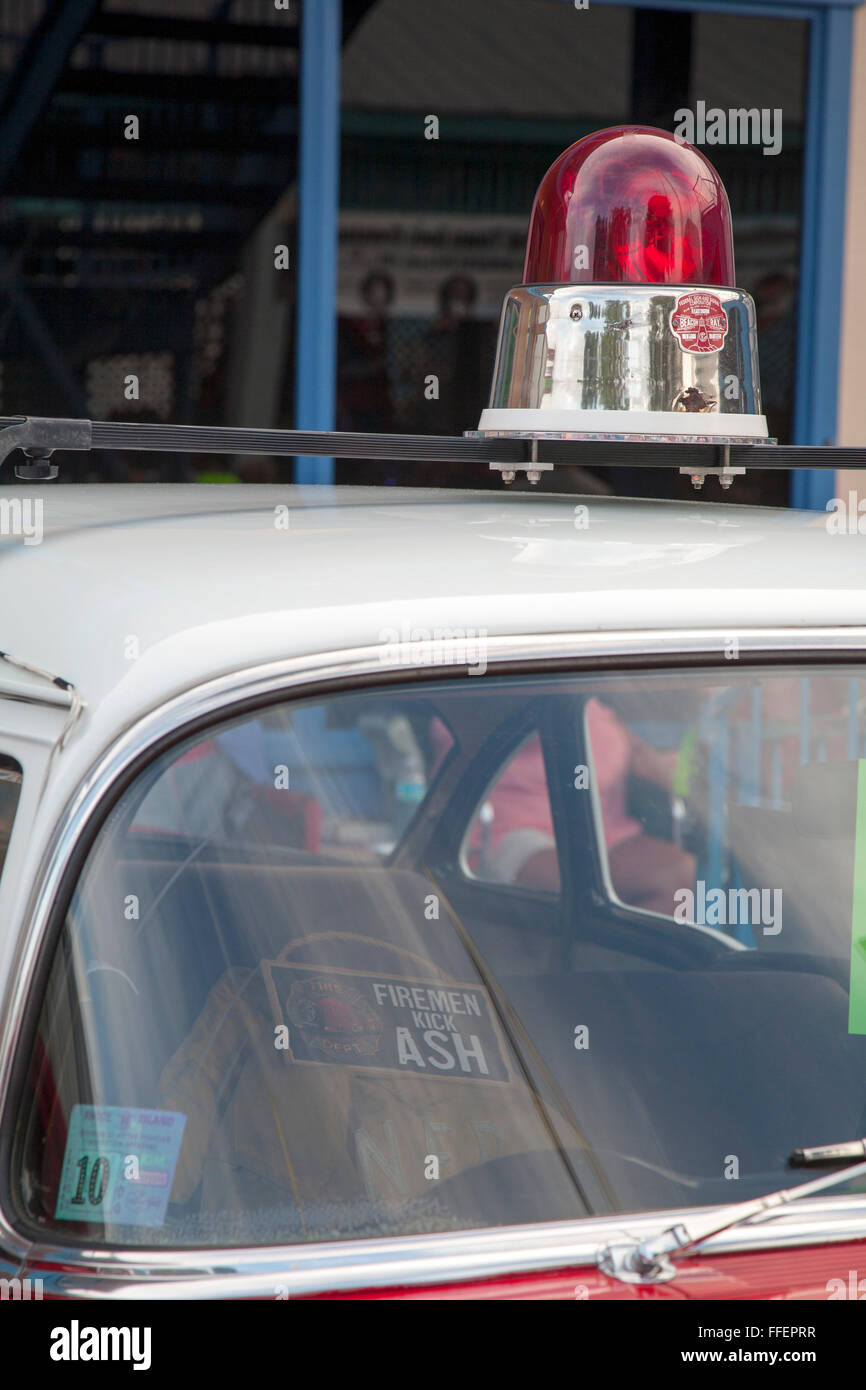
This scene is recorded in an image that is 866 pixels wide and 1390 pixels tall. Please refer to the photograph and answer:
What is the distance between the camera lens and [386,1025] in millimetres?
1242

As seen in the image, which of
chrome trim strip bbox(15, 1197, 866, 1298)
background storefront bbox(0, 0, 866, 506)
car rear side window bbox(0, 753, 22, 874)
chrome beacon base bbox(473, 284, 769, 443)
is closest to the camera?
chrome trim strip bbox(15, 1197, 866, 1298)

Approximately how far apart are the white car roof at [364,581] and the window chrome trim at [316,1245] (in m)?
0.02

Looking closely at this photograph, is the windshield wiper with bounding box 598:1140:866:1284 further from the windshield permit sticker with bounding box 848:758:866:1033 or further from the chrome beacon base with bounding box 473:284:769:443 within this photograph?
the chrome beacon base with bounding box 473:284:769:443

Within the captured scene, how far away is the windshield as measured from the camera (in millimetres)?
1138

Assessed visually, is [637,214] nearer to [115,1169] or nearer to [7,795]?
[7,795]

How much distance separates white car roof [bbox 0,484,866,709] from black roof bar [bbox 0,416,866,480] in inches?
2.7

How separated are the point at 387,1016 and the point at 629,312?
2.76 ft

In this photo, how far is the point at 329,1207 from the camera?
116cm

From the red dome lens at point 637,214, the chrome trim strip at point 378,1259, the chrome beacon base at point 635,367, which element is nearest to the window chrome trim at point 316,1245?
the chrome trim strip at point 378,1259

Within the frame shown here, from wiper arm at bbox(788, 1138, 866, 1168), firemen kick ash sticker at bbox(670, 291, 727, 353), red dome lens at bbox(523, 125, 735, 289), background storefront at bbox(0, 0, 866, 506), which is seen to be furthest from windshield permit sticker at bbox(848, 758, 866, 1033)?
background storefront at bbox(0, 0, 866, 506)

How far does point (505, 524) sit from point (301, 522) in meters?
0.22

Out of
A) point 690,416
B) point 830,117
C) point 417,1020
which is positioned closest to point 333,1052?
point 417,1020

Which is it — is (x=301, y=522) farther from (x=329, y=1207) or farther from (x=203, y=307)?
(x=203, y=307)
